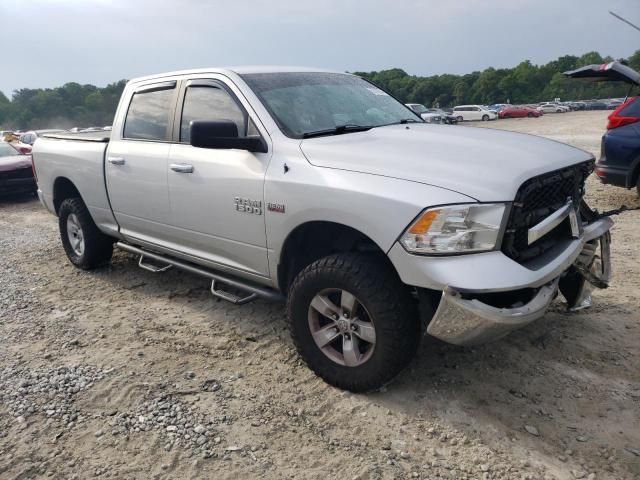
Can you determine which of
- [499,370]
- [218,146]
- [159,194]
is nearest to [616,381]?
[499,370]

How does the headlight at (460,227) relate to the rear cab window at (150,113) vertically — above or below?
below

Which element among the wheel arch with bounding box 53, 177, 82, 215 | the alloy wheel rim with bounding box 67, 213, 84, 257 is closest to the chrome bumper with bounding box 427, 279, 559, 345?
the alloy wheel rim with bounding box 67, 213, 84, 257

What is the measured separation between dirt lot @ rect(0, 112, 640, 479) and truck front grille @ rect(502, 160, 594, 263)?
86 cm

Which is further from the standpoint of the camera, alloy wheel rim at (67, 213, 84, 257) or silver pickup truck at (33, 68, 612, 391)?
alloy wheel rim at (67, 213, 84, 257)

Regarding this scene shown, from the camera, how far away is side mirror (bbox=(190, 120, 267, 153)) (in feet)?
10.6

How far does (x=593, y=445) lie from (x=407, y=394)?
3.18 ft

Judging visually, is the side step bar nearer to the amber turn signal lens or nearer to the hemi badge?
the hemi badge

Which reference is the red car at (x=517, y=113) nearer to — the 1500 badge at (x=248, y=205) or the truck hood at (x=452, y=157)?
the truck hood at (x=452, y=157)

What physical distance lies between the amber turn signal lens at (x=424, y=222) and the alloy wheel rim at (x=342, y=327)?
0.56 m

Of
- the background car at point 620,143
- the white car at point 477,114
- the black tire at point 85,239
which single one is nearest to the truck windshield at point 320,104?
the black tire at point 85,239

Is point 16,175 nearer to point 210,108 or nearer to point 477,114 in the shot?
point 210,108

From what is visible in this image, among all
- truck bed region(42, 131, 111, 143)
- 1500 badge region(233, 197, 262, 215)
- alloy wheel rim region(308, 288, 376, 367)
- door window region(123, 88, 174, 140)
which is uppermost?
door window region(123, 88, 174, 140)

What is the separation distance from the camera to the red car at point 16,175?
10758mm

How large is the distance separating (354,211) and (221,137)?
104cm
